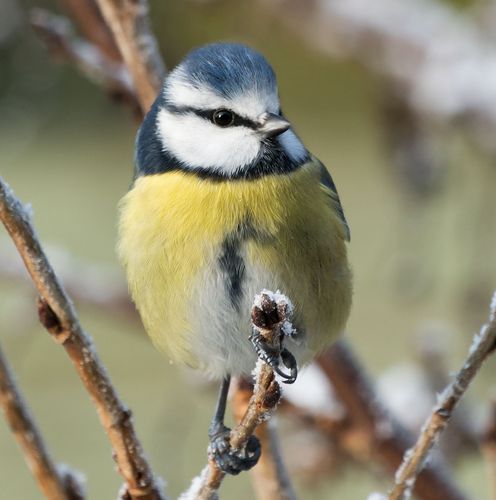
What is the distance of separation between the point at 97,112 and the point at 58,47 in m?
2.01

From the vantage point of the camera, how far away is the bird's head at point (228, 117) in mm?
743

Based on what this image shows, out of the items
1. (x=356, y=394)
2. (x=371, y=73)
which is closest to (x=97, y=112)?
(x=371, y=73)

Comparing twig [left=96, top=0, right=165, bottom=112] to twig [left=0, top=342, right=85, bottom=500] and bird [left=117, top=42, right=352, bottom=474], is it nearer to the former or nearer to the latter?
bird [left=117, top=42, right=352, bottom=474]

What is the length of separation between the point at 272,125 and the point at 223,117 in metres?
0.05

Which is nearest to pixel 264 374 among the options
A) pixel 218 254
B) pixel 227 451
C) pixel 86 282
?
pixel 227 451

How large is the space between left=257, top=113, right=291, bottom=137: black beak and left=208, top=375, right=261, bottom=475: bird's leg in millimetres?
240

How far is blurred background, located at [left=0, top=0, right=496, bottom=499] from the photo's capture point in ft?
4.46

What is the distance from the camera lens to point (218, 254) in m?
0.73

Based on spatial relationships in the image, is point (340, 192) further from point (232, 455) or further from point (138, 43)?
point (232, 455)

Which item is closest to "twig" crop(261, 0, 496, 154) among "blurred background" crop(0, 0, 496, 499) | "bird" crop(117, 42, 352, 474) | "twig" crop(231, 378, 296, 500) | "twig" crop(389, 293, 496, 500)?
"blurred background" crop(0, 0, 496, 499)

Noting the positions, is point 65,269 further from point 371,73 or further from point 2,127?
point 2,127

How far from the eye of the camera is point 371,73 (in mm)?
1521

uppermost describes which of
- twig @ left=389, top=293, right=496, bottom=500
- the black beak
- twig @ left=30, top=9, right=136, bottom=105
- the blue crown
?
twig @ left=30, top=9, right=136, bottom=105

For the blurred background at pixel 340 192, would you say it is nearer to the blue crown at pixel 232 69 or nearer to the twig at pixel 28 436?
the blue crown at pixel 232 69
